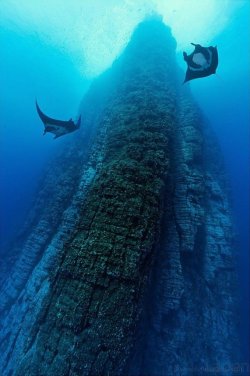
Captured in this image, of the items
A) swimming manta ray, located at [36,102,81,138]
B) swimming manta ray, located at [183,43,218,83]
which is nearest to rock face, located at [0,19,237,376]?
swimming manta ray, located at [36,102,81,138]

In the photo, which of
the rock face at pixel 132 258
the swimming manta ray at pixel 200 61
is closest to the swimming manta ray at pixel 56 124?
the rock face at pixel 132 258

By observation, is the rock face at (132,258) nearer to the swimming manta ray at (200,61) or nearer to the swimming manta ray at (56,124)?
the swimming manta ray at (56,124)

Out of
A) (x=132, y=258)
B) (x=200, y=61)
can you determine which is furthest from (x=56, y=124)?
(x=132, y=258)

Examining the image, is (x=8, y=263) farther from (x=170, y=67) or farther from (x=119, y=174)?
(x=170, y=67)

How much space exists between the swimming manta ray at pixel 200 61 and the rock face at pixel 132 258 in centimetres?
205

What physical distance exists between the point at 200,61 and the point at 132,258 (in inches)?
207

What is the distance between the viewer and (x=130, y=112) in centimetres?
836

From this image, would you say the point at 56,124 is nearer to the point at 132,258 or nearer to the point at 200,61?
the point at 200,61

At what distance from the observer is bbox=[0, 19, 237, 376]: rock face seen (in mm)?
3707

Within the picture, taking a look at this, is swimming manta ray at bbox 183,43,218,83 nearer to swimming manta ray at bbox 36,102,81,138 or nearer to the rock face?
the rock face

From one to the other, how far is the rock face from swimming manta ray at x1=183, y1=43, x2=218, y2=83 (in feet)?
6.74

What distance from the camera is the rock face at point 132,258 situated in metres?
3.71

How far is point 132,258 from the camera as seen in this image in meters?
4.15

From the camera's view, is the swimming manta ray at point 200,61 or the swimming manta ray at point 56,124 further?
the swimming manta ray at point 56,124
